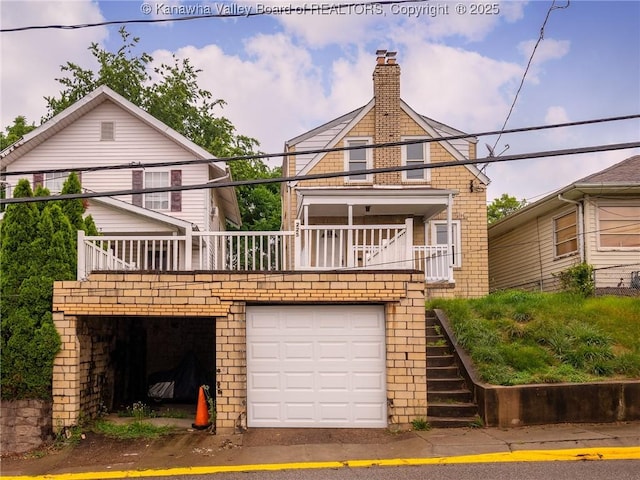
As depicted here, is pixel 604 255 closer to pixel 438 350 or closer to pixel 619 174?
pixel 619 174

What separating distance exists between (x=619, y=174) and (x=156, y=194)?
13.1 metres

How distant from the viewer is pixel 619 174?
57.0 feet

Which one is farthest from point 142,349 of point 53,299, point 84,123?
point 84,123

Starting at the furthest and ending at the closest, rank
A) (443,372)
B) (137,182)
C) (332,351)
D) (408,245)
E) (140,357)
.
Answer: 1. (137,182)
2. (140,357)
3. (443,372)
4. (408,245)
5. (332,351)

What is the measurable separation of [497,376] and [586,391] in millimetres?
1344

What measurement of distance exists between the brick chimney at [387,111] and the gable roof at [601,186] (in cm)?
442

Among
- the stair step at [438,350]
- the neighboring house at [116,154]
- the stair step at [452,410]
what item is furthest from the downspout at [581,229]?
the neighboring house at [116,154]

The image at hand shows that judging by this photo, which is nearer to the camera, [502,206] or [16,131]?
[16,131]

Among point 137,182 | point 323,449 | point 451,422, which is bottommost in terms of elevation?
point 323,449

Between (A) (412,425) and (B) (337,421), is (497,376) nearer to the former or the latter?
(A) (412,425)

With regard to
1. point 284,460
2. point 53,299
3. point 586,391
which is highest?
point 53,299

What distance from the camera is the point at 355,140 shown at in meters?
19.9

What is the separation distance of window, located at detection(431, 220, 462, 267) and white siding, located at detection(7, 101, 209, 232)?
22.8 feet

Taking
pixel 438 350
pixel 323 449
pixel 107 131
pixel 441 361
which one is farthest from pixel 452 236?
pixel 323 449
